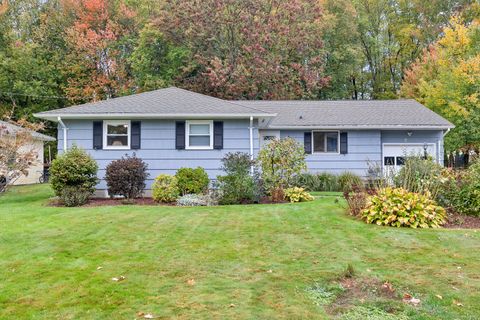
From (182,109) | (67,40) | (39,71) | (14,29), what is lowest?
(182,109)

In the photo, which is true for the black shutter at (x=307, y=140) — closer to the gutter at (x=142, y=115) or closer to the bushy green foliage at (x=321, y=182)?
the bushy green foliage at (x=321, y=182)

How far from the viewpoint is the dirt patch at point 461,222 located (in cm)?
750

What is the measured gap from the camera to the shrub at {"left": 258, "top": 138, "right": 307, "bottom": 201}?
1132cm

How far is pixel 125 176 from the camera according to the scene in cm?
1115

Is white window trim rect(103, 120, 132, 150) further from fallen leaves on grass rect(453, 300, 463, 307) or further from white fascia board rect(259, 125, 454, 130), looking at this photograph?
fallen leaves on grass rect(453, 300, 463, 307)

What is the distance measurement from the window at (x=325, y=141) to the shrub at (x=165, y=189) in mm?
6753

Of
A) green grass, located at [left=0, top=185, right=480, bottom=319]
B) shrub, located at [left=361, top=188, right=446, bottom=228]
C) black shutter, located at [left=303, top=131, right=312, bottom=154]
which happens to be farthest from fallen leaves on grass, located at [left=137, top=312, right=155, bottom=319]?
black shutter, located at [left=303, top=131, right=312, bottom=154]

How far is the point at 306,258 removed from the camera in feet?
17.7

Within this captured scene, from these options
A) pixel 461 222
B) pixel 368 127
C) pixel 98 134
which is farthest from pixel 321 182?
pixel 98 134

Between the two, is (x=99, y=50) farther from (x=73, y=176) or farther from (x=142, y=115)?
(x=73, y=176)

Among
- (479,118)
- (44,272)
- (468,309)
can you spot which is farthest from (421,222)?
(479,118)

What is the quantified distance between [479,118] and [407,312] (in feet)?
56.7

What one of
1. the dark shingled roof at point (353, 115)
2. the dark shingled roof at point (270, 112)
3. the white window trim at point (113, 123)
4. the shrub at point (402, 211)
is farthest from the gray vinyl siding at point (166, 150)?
the shrub at point (402, 211)

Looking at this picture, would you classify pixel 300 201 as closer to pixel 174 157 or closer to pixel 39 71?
pixel 174 157
